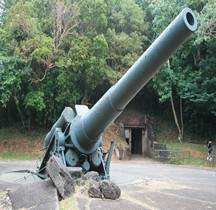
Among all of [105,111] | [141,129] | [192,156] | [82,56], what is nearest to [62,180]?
[105,111]

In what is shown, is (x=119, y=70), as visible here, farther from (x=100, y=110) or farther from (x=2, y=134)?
(x=100, y=110)

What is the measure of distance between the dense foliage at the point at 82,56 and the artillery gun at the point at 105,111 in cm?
1275

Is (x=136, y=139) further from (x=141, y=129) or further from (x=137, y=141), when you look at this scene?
(x=141, y=129)

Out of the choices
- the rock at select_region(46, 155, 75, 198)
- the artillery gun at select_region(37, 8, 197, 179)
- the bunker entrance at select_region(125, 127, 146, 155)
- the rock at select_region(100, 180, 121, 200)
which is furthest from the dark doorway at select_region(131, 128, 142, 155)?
the rock at select_region(46, 155, 75, 198)

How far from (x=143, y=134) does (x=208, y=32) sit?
399 inches

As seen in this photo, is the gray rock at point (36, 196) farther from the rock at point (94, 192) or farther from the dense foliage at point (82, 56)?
the dense foliage at point (82, 56)

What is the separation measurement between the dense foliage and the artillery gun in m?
12.7

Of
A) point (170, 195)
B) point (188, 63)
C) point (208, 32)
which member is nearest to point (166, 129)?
point (188, 63)

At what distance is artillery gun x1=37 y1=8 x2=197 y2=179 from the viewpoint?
369cm

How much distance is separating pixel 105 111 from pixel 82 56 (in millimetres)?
14511

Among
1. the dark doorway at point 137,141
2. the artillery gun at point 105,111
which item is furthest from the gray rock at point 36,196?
the dark doorway at point 137,141

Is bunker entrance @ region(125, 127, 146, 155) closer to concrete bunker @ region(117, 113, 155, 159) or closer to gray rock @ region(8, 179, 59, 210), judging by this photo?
concrete bunker @ region(117, 113, 155, 159)

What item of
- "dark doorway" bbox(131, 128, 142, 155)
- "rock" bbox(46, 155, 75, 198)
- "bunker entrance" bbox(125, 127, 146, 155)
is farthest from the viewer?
"dark doorway" bbox(131, 128, 142, 155)

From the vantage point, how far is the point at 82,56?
1933 cm
